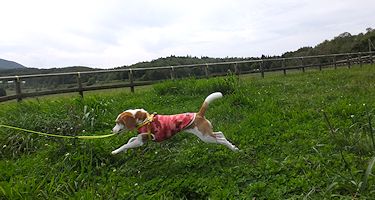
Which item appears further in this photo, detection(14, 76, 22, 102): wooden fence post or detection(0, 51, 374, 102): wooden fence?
detection(0, 51, 374, 102): wooden fence

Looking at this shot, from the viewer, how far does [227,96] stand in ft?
26.5

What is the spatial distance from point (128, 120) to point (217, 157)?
4.05 feet

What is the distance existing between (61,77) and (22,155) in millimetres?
6152

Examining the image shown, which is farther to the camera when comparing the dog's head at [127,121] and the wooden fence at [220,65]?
the wooden fence at [220,65]

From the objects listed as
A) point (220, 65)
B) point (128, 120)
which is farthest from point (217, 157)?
point (220, 65)

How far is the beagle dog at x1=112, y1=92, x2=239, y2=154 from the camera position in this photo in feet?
14.6

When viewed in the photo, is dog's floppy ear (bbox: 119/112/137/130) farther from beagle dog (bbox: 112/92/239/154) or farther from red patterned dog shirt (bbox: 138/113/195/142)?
red patterned dog shirt (bbox: 138/113/195/142)

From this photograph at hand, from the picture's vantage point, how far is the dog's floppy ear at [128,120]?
445 cm

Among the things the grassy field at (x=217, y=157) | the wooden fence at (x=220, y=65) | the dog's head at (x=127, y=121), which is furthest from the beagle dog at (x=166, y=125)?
the wooden fence at (x=220, y=65)

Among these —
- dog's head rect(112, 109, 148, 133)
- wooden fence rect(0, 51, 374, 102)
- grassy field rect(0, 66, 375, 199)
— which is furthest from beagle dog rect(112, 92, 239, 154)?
wooden fence rect(0, 51, 374, 102)

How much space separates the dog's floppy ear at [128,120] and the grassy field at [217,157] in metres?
0.61

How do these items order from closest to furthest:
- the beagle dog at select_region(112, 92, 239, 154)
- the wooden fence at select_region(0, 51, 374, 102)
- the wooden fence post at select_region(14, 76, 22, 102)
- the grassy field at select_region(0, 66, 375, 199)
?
1. the grassy field at select_region(0, 66, 375, 199)
2. the beagle dog at select_region(112, 92, 239, 154)
3. the wooden fence post at select_region(14, 76, 22, 102)
4. the wooden fence at select_region(0, 51, 374, 102)

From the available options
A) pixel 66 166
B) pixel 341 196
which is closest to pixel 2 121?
pixel 66 166

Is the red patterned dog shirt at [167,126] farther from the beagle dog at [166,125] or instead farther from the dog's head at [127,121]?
the dog's head at [127,121]
